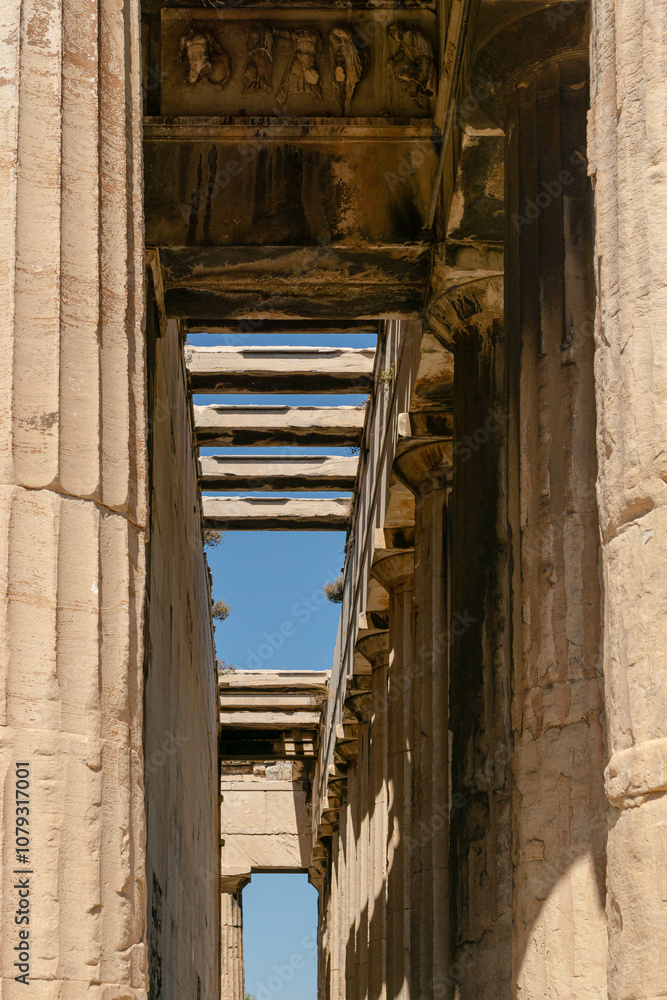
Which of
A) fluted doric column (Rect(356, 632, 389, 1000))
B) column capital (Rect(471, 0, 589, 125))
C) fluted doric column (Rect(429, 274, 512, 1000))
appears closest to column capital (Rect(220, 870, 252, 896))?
fluted doric column (Rect(356, 632, 389, 1000))

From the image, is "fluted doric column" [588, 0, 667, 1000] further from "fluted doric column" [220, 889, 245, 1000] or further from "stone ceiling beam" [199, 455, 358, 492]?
"fluted doric column" [220, 889, 245, 1000]

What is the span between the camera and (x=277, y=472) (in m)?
20.3

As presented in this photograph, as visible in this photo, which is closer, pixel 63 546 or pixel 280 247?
pixel 63 546

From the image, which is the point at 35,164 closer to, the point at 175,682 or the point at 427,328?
the point at 427,328

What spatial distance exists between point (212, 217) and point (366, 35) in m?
1.77

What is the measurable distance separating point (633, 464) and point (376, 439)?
1175 centimetres

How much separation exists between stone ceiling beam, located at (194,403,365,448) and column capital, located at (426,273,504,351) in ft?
25.8

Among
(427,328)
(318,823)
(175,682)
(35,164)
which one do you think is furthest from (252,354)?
(318,823)

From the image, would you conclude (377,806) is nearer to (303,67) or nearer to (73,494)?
(303,67)

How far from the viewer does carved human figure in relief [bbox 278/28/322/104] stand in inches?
417

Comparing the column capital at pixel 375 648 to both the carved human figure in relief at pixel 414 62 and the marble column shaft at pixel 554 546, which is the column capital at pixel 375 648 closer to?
the carved human figure in relief at pixel 414 62

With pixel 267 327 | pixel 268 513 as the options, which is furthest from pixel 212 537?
pixel 267 327

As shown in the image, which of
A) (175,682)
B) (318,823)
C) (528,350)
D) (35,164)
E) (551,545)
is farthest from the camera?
(318,823)

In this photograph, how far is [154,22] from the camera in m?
10.7
